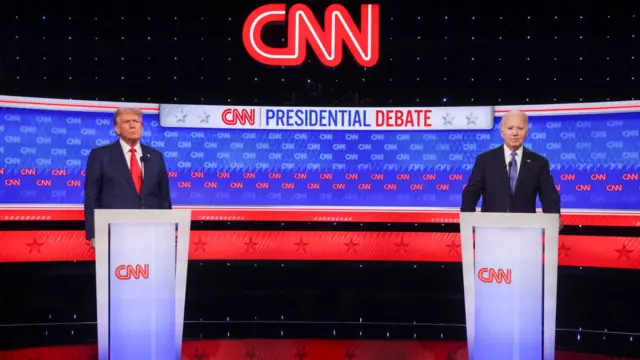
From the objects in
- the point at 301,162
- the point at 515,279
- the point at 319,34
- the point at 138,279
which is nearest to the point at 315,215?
the point at 301,162

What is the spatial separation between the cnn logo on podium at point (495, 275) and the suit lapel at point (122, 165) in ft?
7.19

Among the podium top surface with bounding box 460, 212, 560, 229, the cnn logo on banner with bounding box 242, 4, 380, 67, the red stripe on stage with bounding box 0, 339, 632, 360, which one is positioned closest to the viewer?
the podium top surface with bounding box 460, 212, 560, 229

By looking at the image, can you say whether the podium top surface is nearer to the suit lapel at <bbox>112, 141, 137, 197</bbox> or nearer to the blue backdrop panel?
the suit lapel at <bbox>112, 141, 137, 197</bbox>

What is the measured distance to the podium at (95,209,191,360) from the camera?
273cm

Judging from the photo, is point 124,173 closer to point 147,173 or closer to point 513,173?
point 147,173

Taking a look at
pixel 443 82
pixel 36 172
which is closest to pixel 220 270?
pixel 36 172

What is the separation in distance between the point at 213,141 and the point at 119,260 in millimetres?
3180

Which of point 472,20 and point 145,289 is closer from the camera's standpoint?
point 145,289

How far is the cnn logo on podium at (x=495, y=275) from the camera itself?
2652 mm

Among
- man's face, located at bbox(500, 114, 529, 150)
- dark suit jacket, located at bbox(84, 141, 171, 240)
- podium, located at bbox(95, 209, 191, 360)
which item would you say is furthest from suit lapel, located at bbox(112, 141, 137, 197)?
man's face, located at bbox(500, 114, 529, 150)

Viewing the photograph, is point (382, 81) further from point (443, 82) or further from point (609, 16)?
point (609, 16)

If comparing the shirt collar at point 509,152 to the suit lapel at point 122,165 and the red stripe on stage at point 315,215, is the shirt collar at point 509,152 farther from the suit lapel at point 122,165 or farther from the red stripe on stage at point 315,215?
the suit lapel at point 122,165

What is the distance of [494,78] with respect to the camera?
5.68 m

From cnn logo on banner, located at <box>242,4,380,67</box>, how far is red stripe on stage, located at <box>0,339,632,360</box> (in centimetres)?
242
